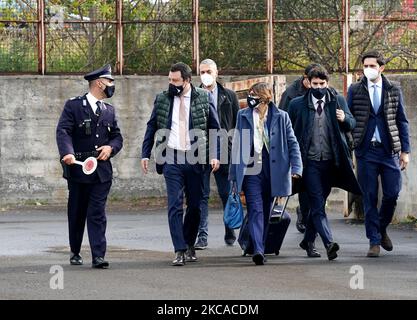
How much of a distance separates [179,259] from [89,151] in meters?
1.34

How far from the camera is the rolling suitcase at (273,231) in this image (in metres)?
13.9

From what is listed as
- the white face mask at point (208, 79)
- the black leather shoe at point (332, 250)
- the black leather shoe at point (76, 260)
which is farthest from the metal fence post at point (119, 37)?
the black leather shoe at point (332, 250)

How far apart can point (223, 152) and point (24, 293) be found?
454cm

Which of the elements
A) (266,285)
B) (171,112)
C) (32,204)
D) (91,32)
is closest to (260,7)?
(91,32)

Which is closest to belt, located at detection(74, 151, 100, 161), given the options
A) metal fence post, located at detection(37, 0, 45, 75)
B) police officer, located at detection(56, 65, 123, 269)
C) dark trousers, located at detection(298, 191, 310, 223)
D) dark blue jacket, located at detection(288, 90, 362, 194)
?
police officer, located at detection(56, 65, 123, 269)

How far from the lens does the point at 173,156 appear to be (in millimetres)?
13461

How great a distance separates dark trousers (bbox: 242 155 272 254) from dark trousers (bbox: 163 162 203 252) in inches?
18.9

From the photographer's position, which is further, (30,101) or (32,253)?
(30,101)

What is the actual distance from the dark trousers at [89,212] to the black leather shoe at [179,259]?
70cm

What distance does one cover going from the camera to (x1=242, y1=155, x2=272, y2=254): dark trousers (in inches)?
523

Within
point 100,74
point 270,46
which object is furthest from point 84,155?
point 270,46

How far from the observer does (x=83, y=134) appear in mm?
13156

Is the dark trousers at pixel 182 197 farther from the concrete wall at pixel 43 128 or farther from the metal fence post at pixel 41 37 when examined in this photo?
the metal fence post at pixel 41 37
